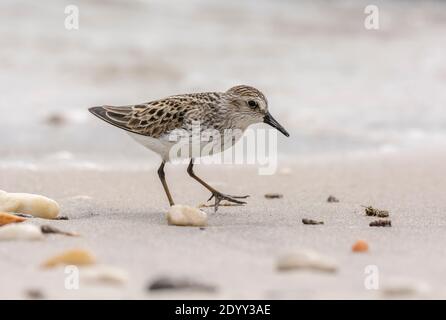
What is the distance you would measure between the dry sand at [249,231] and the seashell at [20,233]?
6cm

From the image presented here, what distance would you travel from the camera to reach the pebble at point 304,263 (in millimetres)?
3730

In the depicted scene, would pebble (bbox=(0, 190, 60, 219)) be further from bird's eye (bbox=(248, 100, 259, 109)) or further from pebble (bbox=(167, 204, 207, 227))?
bird's eye (bbox=(248, 100, 259, 109))

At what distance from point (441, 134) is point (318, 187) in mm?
2665

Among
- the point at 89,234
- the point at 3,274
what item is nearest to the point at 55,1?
the point at 89,234

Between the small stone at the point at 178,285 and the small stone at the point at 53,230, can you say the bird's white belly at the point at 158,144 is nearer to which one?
the small stone at the point at 53,230

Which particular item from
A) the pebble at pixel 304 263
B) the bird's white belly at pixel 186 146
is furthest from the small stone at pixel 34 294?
the bird's white belly at pixel 186 146

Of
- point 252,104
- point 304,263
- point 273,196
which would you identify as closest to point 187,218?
point 252,104

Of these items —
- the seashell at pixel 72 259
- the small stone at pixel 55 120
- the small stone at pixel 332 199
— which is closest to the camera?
the seashell at pixel 72 259

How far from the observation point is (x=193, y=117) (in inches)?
212

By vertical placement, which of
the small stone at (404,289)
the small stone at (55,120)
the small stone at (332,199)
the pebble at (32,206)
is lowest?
the small stone at (404,289)

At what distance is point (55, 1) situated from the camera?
44.7 feet

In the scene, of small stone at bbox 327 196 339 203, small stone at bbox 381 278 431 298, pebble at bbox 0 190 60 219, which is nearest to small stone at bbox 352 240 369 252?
small stone at bbox 381 278 431 298

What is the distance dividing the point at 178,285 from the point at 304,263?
590mm

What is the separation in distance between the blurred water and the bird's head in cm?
274
